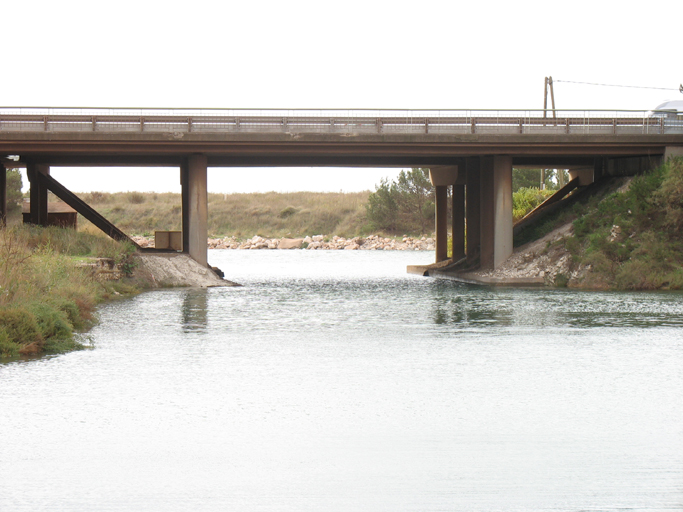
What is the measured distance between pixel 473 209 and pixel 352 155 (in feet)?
28.9

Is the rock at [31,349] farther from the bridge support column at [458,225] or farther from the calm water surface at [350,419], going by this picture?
the bridge support column at [458,225]

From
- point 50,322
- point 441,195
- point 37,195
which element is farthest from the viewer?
point 441,195

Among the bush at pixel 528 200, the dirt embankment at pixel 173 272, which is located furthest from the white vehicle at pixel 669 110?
the dirt embankment at pixel 173 272

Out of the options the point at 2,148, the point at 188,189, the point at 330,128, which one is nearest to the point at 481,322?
the point at 330,128

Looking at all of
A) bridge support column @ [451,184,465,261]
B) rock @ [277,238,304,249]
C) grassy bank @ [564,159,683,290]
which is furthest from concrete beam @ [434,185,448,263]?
rock @ [277,238,304,249]

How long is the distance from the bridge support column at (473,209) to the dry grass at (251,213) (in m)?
61.9

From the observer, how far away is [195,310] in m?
27.1

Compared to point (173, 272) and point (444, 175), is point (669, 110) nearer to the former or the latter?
point (444, 175)

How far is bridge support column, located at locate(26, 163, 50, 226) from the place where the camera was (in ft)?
152

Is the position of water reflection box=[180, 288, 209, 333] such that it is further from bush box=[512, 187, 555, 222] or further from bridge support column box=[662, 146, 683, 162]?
bush box=[512, 187, 555, 222]

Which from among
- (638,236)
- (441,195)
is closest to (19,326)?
(638,236)

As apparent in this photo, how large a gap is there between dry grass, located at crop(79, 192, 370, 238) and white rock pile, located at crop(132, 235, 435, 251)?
19.6ft

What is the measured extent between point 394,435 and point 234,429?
6.28 ft

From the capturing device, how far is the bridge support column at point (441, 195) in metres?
51.8
